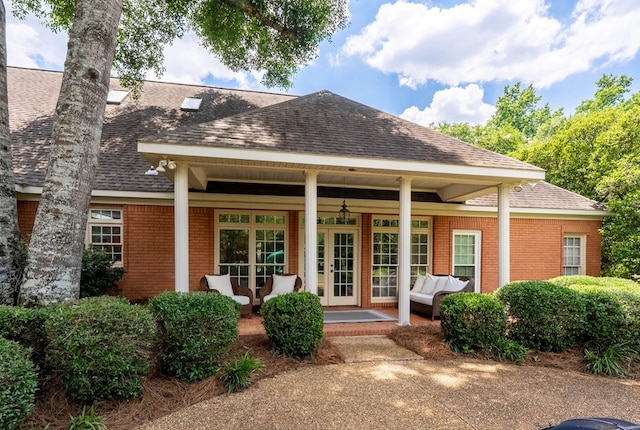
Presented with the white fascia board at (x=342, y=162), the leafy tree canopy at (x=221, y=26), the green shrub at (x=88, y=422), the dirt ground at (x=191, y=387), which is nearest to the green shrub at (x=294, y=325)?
the dirt ground at (x=191, y=387)

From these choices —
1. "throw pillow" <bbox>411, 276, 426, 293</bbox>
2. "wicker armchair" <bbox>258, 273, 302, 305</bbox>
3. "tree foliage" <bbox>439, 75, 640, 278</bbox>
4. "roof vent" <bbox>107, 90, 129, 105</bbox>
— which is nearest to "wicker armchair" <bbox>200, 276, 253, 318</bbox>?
"wicker armchair" <bbox>258, 273, 302, 305</bbox>

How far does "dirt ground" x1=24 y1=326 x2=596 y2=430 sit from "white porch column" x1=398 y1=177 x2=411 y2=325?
686 millimetres

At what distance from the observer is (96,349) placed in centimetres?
320

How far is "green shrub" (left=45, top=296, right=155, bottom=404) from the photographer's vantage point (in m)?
3.19

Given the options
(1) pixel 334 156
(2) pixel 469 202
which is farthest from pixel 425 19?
(1) pixel 334 156

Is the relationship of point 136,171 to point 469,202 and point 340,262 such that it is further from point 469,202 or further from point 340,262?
point 469,202

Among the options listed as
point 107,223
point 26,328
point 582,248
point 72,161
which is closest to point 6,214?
point 72,161

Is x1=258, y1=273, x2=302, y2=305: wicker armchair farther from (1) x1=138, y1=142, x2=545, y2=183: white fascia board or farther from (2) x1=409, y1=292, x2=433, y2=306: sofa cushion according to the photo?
(1) x1=138, y1=142, x2=545, y2=183: white fascia board

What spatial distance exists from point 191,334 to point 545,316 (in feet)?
17.7

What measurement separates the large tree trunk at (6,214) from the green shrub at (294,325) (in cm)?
339

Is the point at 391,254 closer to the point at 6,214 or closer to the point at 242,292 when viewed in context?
the point at 242,292

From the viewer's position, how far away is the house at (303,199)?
6.00m

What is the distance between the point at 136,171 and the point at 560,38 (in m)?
15.0

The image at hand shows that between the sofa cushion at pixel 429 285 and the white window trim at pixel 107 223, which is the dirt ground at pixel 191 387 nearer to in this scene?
the sofa cushion at pixel 429 285
